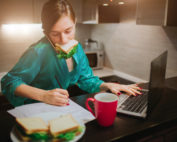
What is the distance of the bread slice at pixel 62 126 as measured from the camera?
2.54ft

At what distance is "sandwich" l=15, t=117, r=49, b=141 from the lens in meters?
0.76

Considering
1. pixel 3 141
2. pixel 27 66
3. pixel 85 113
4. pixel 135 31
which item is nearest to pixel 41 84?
pixel 27 66

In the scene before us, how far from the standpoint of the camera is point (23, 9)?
2316 millimetres

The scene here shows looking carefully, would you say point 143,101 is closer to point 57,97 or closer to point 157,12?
point 57,97

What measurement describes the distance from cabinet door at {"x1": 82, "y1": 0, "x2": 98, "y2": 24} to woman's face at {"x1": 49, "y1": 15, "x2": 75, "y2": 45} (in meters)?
1.27

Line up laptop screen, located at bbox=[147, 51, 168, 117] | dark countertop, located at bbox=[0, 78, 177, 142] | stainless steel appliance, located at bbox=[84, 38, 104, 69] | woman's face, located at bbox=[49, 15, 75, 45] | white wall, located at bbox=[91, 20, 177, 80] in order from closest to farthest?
1. dark countertop, located at bbox=[0, 78, 177, 142]
2. laptop screen, located at bbox=[147, 51, 168, 117]
3. woman's face, located at bbox=[49, 15, 75, 45]
4. white wall, located at bbox=[91, 20, 177, 80]
5. stainless steel appliance, located at bbox=[84, 38, 104, 69]

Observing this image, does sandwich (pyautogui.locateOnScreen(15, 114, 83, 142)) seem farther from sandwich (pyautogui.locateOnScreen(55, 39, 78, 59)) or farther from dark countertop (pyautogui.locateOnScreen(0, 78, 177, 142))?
sandwich (pyautogui.locateOnScreen(55, 39, 78, 59))

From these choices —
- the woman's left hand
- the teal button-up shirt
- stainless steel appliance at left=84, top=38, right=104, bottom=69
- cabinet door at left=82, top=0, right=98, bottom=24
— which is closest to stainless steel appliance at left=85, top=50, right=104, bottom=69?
stainless steel appliance at left=84, top=38, right=104, bottom=69

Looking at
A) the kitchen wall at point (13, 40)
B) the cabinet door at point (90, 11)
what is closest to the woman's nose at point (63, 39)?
the cabinet door at point (90, 11)

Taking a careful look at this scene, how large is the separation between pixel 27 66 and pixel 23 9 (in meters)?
1.31

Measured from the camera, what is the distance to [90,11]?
2602mm

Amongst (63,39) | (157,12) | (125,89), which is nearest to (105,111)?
(125,89)

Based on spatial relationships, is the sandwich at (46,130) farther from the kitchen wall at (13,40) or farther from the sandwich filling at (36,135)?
the kitchen wall at (13,40)

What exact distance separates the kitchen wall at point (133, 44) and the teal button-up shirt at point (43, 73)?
3.06 feet
